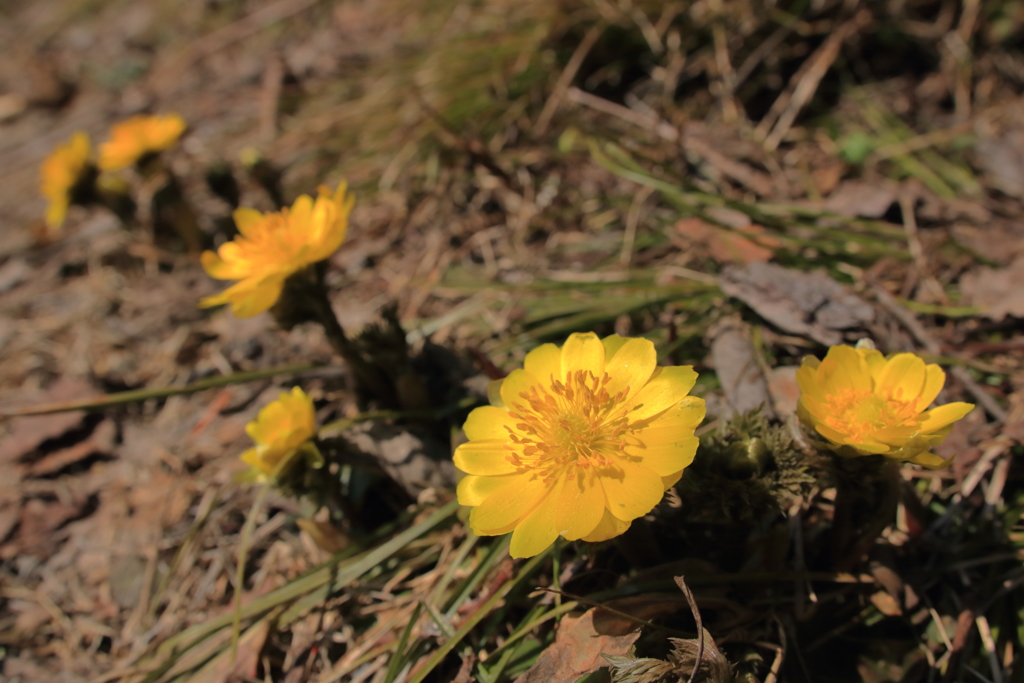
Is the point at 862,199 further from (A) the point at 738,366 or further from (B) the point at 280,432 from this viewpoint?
(B) the point at 280,432

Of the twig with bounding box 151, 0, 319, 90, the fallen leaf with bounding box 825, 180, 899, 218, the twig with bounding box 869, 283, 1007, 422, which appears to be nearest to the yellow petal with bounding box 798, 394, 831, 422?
the twig with bounding box 869, 283, 1007, 422

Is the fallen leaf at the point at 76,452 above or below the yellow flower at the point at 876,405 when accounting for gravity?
below

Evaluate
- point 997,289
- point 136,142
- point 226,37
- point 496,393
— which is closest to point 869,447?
point 496,393

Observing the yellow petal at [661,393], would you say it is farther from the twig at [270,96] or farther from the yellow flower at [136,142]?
→ the twig at [270,96]

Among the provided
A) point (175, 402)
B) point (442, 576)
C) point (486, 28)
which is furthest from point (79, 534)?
point (486, 28)

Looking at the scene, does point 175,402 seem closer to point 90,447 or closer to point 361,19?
point 90,447

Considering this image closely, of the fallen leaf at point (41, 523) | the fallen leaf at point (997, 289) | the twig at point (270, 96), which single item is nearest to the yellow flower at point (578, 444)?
the fallen leaf at point (997, 289)
